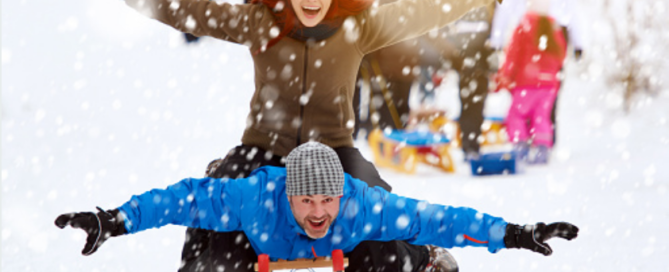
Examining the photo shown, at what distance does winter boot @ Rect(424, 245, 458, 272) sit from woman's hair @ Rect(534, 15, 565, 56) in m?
4.16

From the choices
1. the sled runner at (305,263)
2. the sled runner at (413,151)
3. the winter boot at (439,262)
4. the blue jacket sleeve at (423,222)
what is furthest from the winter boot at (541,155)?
the sled runner at (305,263)

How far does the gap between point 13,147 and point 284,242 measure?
203 inches

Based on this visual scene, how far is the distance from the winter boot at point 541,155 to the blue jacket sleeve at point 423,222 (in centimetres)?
435

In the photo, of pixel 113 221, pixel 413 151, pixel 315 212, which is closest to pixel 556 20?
pixel 413 151

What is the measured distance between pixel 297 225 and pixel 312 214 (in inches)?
3.6

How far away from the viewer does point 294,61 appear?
3.01m

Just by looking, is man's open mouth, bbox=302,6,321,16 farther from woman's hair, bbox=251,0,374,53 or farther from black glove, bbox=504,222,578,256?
black glove, bbox=504,222,578,256

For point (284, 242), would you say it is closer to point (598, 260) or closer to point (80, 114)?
point (598, 260)

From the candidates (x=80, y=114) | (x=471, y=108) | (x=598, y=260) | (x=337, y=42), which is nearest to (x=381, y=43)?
(x=337, y=42)

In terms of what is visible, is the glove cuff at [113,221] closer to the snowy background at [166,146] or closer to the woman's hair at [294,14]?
the woman's hair at [294,14]

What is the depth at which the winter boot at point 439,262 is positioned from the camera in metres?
2.92

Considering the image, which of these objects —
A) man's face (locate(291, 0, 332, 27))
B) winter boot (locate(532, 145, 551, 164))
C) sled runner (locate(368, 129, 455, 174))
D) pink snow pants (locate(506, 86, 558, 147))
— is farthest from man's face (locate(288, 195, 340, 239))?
pink snow pants (locate(506, 86, 558, 147))

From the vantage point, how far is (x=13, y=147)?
6.87 meters

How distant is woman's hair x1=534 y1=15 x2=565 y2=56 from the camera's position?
666cm
